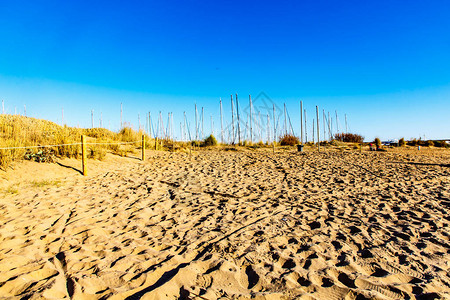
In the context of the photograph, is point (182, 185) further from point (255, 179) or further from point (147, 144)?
point (147, 144)

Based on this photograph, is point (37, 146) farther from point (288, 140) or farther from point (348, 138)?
point (348, 138)

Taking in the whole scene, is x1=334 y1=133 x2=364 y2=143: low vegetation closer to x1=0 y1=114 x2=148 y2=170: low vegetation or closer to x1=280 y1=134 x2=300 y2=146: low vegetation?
x1=280 y1=134 x2=300 y2=146: low vegetation

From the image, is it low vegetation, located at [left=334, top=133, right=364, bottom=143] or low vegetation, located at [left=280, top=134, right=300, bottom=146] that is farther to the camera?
low vegetation, located at [left=334, top=133, right=364, bottom=143]

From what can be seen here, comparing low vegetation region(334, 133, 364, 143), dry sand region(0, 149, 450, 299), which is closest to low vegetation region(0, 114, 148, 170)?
dry sand region(0, 149, 450, 299)

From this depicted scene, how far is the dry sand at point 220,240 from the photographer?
1.96 m

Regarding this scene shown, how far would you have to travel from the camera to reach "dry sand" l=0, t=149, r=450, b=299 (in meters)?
1.96

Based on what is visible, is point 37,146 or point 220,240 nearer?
point 220,240

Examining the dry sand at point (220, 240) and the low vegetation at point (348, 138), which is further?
the low vegetation at point (348, 138)

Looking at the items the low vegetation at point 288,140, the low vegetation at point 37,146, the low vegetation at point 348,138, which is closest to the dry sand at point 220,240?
the low vegetation at point 37,146

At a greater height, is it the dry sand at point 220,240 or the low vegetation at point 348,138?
the low vegetation at point 348,138

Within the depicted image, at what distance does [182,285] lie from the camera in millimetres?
1948

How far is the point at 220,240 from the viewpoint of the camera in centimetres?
284

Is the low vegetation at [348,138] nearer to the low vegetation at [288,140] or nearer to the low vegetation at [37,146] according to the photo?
the low vegetation at [288,140]

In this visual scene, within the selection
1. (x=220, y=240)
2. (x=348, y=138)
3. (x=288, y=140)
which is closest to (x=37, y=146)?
(x=220, y=240)
